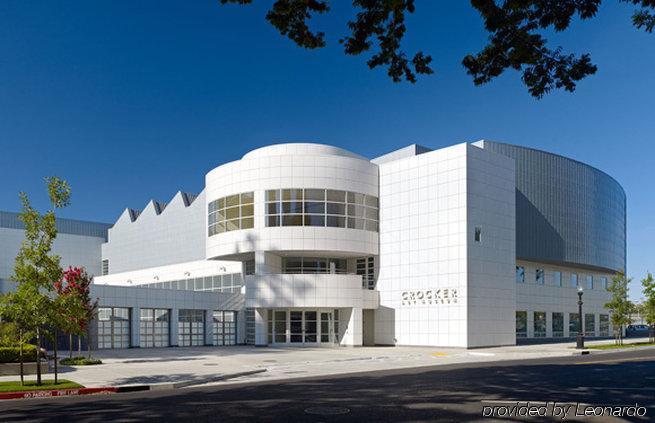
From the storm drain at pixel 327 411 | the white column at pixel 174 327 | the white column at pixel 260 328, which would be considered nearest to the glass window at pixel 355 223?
the white column at pixel 260 328

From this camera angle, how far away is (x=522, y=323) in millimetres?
53781

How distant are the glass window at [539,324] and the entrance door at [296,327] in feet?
74.4

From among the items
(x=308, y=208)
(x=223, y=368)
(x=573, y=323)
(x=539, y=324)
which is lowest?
(x=573, y=323)

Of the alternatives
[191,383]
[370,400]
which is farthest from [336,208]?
[370,400]

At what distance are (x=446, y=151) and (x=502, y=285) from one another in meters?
10.6

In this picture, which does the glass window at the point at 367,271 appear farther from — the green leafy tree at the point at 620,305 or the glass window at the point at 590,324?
the glass window at the point at 590,324

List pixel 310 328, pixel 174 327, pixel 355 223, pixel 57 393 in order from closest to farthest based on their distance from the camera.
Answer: pixel 57 393 < pixel 310 328 < pixel 355 223 < pixel 174 327

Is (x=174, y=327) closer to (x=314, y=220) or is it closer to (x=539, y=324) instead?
(x=314, y=220)

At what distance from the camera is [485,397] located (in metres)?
14.5

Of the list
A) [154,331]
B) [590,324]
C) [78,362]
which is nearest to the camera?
[78,362]

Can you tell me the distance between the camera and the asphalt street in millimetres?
12250

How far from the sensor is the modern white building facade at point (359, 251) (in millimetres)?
42812

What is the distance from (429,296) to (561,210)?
19.3 metres

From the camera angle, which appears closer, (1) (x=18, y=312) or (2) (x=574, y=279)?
(1) (x=18, y=312)
